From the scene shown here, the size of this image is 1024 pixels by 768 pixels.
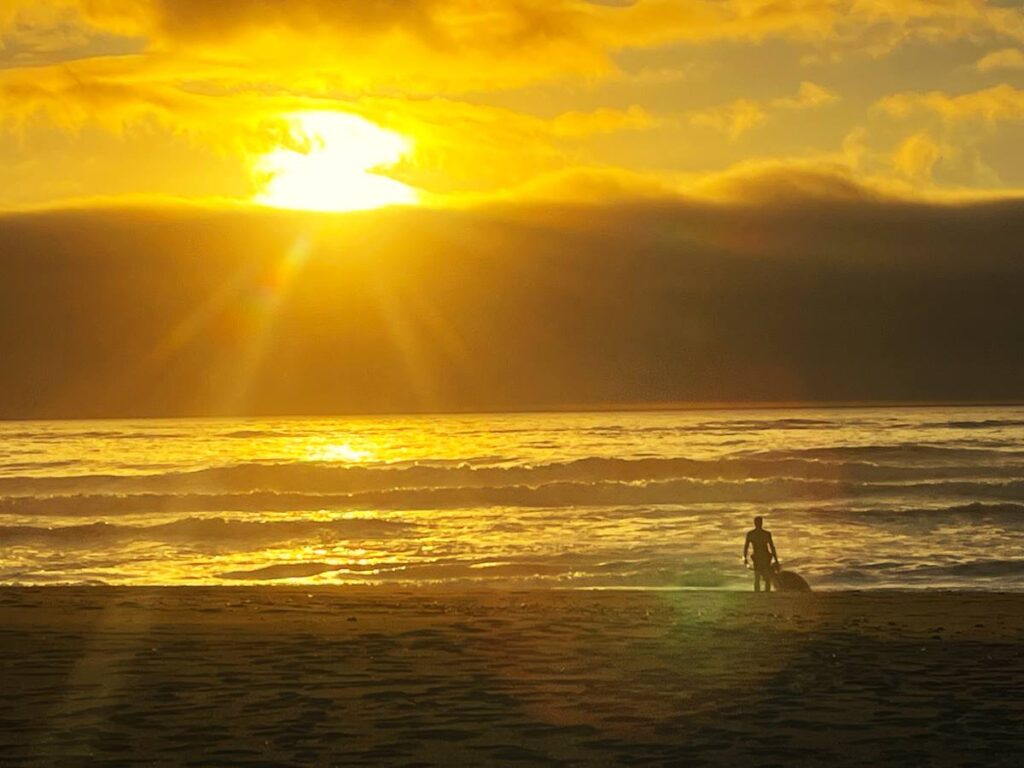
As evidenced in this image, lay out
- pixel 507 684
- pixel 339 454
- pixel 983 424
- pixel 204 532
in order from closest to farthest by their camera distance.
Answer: pixel 507 684
pixel 204 532
pixel 339 454
pixel 983 424

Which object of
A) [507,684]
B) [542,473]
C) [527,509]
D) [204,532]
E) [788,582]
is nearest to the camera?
[507,684]

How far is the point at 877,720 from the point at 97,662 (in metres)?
6.63

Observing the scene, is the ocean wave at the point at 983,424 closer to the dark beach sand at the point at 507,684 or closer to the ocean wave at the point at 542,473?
the ocean wave at the point at 542,473

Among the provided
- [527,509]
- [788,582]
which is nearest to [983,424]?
[527,509]

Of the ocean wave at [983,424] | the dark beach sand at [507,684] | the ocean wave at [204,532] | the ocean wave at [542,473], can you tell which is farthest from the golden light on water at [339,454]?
the dark beach sand at [507,684]

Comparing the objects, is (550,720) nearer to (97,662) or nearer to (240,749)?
(240,749)

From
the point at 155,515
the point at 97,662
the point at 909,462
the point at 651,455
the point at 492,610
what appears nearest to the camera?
the point at 97,662

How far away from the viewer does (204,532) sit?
114ft

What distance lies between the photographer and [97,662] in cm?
1155

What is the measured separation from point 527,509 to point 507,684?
31.0 m

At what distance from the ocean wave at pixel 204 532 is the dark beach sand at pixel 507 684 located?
650 inches

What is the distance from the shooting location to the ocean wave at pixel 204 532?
3325 centimetres

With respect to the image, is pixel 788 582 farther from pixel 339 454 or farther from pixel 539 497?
pixel 339 454

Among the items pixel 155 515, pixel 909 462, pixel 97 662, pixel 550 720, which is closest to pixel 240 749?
pixel 550 720
